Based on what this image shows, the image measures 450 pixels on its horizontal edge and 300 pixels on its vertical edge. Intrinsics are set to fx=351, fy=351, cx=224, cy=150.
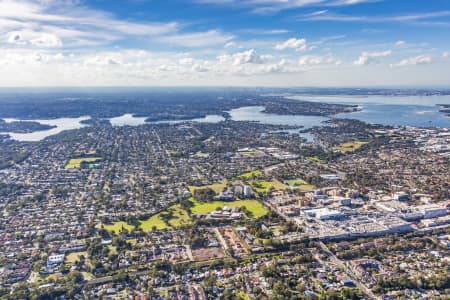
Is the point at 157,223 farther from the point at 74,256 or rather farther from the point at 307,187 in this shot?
the point at 307,187

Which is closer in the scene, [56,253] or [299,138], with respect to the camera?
[56,253]

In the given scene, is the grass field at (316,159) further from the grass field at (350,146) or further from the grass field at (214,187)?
the grass field at (214,187)

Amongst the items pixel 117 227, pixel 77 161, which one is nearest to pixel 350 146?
pixel 117 227

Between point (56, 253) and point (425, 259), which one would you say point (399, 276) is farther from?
point (56, 253)

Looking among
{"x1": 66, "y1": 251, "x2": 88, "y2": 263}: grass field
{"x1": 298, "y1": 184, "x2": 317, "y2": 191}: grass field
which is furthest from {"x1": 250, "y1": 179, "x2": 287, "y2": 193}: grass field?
{"x1": 66, "y1": 251, "x2": 88, "y2": 263}: grass field

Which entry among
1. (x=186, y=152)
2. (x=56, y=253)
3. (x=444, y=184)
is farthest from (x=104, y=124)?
(x=444, y=184)

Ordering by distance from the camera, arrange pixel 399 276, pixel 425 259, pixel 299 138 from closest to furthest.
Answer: pixel 399 276 → pixel 425 259 → pixel 299 138

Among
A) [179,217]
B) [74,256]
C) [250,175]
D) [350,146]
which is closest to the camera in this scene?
[74,256]
